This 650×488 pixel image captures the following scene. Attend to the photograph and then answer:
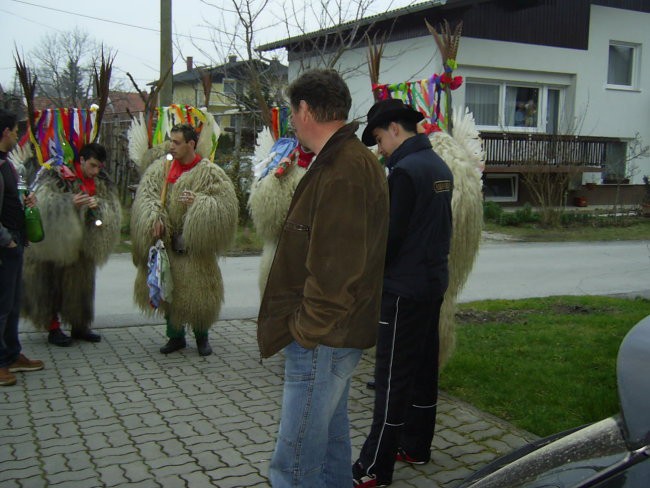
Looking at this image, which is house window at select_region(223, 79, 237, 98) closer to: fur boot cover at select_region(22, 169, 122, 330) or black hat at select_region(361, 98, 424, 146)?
fur boot cover at select_region(22, 169, 122, 330)

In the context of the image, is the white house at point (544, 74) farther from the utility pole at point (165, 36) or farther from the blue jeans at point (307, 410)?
the blue jeans at point (307, 410)

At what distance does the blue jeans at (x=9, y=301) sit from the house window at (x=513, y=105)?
17227 mm

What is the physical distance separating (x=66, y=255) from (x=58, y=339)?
857 mm

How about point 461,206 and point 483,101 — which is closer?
point 461,206

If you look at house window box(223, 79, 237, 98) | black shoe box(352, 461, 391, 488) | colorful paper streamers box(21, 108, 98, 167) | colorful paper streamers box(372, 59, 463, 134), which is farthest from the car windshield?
house window box(223, 79, 237, 98)

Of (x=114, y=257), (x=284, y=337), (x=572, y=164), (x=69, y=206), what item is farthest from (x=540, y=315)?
(x=572, y=164)

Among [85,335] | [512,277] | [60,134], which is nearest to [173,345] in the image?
[85,335]

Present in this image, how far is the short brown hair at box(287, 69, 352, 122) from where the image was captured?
8.54 feet

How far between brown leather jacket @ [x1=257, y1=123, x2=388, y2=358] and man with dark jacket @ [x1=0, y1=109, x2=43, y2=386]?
10.7ft

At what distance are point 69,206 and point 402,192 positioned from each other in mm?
3723

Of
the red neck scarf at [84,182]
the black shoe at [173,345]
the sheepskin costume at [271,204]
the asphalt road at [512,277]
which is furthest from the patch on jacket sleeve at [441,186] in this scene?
the asphalt road at [512,277]

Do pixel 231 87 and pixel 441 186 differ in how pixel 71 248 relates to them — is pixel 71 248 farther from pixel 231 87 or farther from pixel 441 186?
pixel 231 87

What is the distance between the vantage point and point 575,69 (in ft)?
70.5

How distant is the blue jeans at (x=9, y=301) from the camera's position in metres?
5.08
